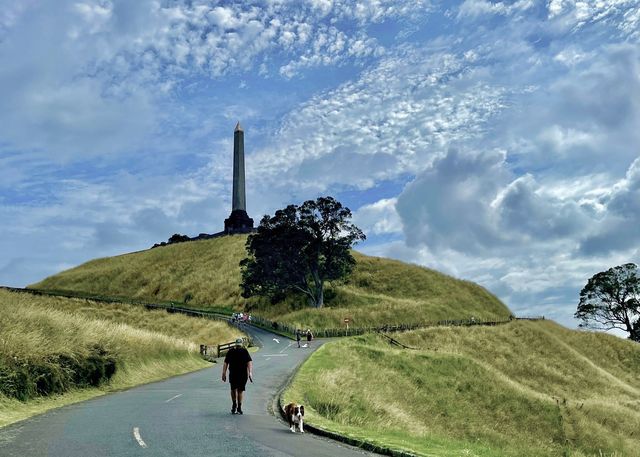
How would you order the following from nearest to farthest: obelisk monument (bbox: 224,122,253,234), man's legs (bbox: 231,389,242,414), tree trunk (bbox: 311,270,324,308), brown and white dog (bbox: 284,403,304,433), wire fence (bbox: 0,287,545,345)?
brown and white dog (bbox: 284,403,304,433)
man's legs (bbox: 231,389,242,414)
wire fence (bbox: 0,287,545,345)
tree trunk (bbox: 311,270,324,308)
obelisk monument (bbox: 224,122,253,234)

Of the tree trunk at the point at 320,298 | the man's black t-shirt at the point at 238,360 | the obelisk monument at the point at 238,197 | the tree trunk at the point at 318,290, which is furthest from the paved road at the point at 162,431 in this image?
the obelisk monument at the point at 238,197

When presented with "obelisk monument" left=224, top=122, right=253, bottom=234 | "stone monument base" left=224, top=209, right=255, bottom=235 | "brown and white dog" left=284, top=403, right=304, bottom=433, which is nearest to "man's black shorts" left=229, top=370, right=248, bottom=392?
"brown and white dog" left=284, top=403, right=304, bottom=433

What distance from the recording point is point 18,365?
61.0 feet

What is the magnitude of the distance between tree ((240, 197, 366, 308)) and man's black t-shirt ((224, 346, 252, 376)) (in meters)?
62.3

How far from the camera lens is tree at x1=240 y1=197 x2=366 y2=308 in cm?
7956

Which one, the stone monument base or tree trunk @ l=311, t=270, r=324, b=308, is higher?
the stone monument base

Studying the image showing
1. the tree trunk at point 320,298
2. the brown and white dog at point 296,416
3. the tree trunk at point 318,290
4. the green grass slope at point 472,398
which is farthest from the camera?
the tree trunk at point 318,290

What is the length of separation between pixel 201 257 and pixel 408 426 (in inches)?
3979

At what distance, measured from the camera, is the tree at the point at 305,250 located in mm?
79562

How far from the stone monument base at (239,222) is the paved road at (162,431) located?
9738 centimetres

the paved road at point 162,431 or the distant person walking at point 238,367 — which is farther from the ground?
the distant person walking at point 238,367

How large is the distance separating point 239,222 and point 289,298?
38.2m

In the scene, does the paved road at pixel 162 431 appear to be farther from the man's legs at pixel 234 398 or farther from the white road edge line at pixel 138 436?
the man's legs at pixel 234 398

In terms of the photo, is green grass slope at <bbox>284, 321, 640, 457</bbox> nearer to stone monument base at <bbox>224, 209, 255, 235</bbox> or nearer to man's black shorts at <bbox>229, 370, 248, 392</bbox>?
man's black shorts at <bbox>229, 370, 248, 392</bbox>
